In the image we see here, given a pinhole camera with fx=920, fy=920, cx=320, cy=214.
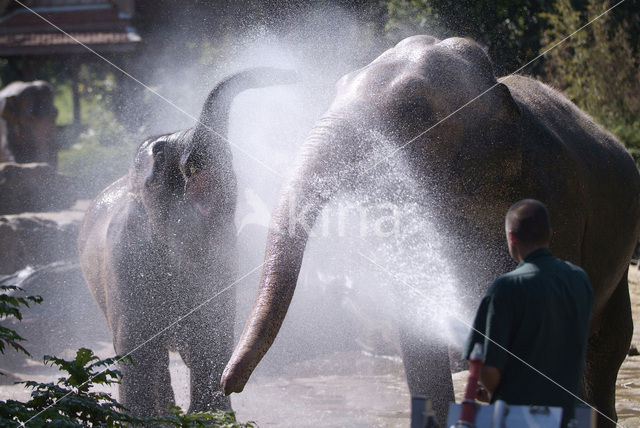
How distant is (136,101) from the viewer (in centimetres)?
2055

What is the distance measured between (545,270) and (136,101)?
18.5 m

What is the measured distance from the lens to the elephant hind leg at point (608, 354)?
555cm

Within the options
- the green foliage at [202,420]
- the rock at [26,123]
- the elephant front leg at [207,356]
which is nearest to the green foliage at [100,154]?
the rock at [26,123]

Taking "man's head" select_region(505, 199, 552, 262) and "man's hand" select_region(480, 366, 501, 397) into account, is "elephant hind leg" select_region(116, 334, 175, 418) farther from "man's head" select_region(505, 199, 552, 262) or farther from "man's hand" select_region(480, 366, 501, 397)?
"man's head" select_region(505, 199, 552, 262)

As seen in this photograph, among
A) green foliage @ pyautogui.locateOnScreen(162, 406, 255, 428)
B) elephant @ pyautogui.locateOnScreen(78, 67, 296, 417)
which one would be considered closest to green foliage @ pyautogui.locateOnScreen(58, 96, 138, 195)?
elephant @ pyautogui.locateOnScreen(78, 67, 296, 417)

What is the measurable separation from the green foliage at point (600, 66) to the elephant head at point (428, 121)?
31.7 feet

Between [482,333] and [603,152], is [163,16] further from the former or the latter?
[482,333]

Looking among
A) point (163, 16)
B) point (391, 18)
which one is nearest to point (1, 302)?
point (391, 18)

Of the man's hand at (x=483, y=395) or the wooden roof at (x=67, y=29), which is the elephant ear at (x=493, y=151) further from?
the wooden roof at (x=67, y=29)

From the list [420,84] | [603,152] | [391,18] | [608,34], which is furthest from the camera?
[608,34]

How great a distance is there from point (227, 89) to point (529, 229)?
2606 millimetres

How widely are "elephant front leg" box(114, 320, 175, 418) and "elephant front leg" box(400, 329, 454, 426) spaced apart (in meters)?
1.40

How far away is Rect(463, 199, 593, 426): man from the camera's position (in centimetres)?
283

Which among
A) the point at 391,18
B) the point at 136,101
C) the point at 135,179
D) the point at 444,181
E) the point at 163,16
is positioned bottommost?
the point at 444,181
